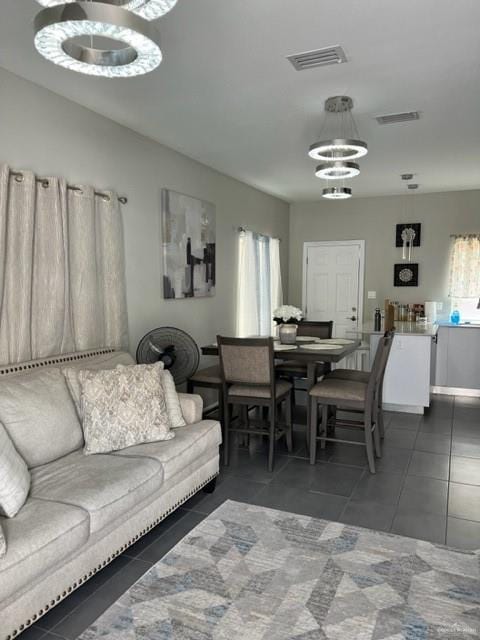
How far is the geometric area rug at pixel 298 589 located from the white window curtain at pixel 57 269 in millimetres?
1529

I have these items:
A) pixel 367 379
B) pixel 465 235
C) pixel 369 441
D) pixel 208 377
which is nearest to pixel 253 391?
pixel 208 377

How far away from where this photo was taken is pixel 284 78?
2.95m

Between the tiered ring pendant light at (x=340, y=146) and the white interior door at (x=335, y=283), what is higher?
the tiered ring pendant light at (x=340, y=146)

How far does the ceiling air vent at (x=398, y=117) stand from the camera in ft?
11.7

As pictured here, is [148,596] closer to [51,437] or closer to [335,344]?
[51,437]

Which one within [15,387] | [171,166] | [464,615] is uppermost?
[171,166]

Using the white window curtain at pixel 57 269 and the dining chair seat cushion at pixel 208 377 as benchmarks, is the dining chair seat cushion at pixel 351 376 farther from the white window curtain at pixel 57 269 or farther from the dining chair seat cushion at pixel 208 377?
the white window curtain at pixel 57 269

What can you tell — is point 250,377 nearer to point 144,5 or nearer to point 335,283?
point 144,5

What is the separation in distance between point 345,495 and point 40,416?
1.95 metres

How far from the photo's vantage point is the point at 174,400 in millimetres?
3100

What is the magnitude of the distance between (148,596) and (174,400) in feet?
3.86

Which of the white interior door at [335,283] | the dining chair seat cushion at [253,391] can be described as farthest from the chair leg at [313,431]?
the white interior door at [335,283]

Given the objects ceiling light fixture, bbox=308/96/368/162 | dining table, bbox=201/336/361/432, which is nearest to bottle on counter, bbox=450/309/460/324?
dining table, bbox=201/336/361/432

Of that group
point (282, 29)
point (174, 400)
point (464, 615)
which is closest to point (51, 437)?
point (174, 400)
